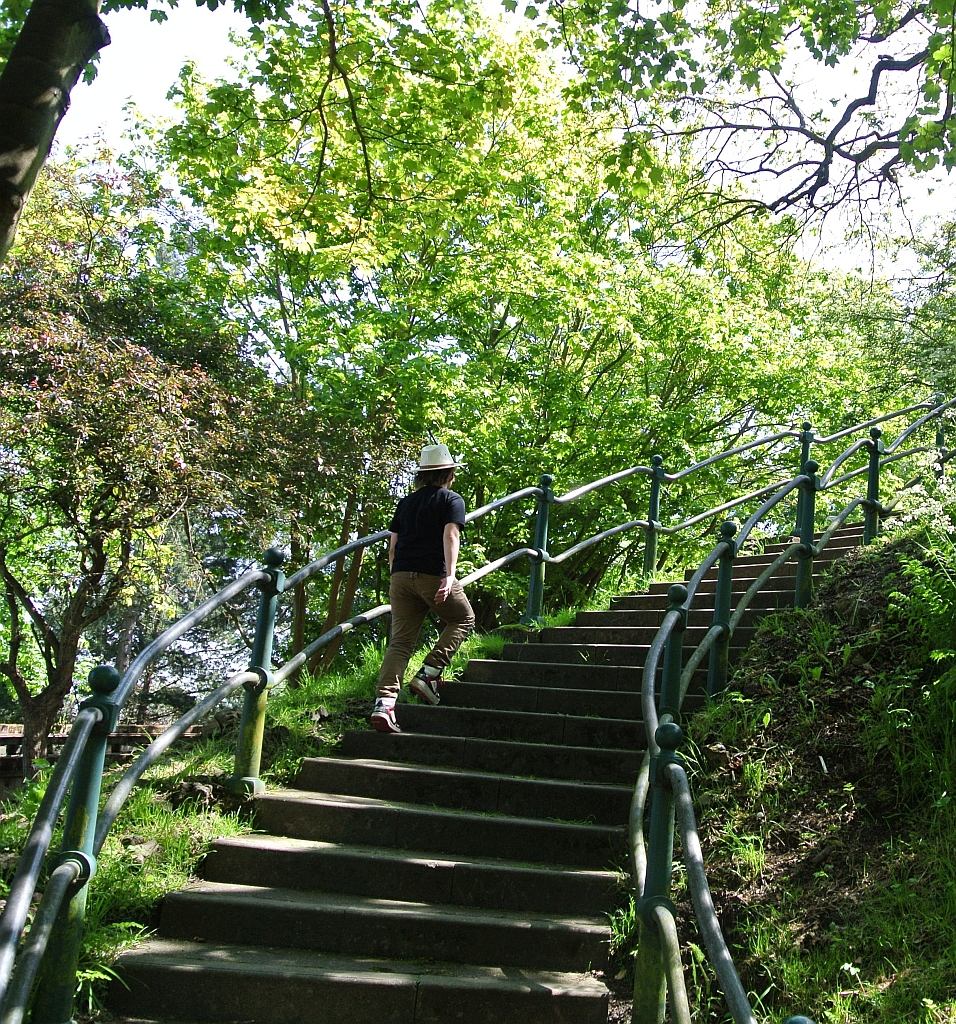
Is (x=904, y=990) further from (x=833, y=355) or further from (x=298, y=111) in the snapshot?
(x=833, y=355)

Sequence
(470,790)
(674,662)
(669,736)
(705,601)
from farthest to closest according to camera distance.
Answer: (705,601) → (470,790) → (674,662) → (669,736)

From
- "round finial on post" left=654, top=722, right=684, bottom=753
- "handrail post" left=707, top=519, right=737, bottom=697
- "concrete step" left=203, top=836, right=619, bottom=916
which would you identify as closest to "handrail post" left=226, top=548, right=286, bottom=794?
"concrete step" left=203, top=836, right=619, bottom=916

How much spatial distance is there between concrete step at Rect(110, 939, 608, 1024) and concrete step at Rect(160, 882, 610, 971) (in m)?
0.32

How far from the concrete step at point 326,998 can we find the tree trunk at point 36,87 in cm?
283

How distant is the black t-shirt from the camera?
6.10m

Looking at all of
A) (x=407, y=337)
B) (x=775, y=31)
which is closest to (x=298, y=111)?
(x=775, y=31)

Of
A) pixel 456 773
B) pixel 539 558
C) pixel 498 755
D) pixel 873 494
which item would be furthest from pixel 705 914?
pixel 873 494

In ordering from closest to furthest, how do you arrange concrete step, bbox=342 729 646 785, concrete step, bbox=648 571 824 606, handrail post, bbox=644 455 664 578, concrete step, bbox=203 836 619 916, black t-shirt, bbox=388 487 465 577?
1. concrete step, bbox=203 836 619 916
2. concrete step, bbox=342 729 646 785
3. black t-shirt, bbox=388 487 465 577
4. concrete step, bbox=648 571 824 606
5. handrail post, bbox=644 455 664 578

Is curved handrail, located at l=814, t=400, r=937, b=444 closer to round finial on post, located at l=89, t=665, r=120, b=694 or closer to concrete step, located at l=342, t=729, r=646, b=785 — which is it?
concrete step, located at l=342, t=729, r=646, b=785

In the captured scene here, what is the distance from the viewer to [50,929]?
321cm

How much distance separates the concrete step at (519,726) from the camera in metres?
5.77

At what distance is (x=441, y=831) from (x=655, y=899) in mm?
1691

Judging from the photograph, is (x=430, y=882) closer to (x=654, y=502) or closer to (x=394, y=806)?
(x=394, y=806)

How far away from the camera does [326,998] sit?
3750 mm
